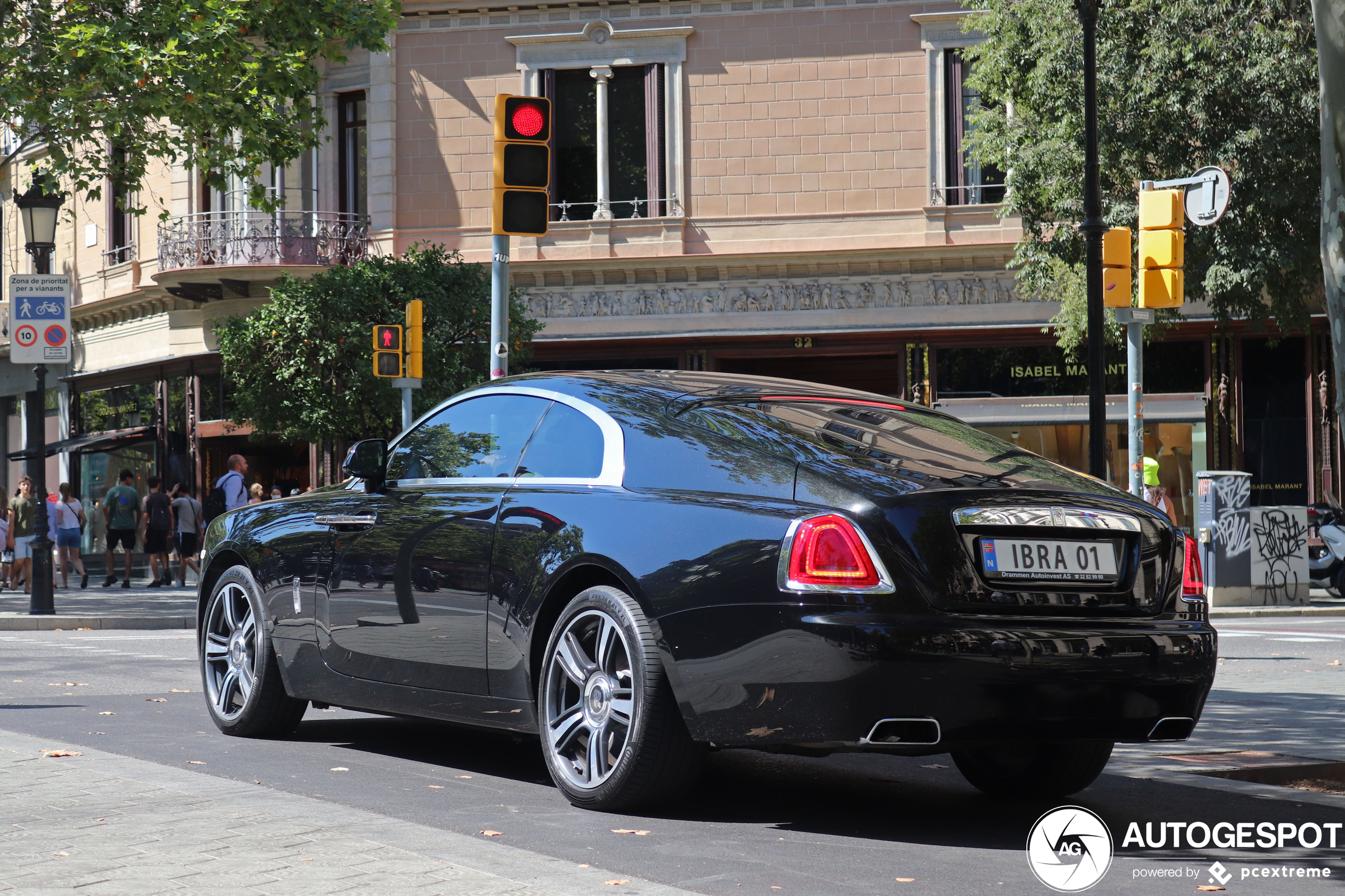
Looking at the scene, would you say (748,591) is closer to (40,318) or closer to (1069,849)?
(1069,849)

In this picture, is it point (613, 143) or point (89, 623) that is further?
point (613, 143)

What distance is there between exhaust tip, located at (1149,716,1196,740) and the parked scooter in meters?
15.7

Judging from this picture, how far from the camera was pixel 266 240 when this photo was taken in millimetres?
26766

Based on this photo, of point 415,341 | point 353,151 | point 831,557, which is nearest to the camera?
point 831,557

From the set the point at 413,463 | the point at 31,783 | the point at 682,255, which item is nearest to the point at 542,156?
the point at 413,463

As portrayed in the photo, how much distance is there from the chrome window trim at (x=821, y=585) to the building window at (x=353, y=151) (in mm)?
23689

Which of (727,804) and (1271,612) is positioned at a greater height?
(727,804)

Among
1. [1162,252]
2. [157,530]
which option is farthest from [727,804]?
[157,530]

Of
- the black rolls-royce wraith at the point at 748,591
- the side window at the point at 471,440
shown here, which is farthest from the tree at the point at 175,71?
the black rolls-royce wraith at the point at 748,591

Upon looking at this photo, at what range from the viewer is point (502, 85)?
26688 mm

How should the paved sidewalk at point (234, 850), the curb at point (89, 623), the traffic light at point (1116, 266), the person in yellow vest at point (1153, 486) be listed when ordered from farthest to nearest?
the person in yellow vest at point (1153, 486) < the curb at point (89, 623) < the traffic light at point (1116, 266) < the paved sidewalk at point (234, 850)

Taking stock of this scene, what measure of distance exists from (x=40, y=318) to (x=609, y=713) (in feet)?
45.9

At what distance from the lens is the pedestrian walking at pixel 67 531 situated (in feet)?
80.0

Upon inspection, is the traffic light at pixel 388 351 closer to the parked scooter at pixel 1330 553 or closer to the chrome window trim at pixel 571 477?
the chrome window trim at pixel 571 477
